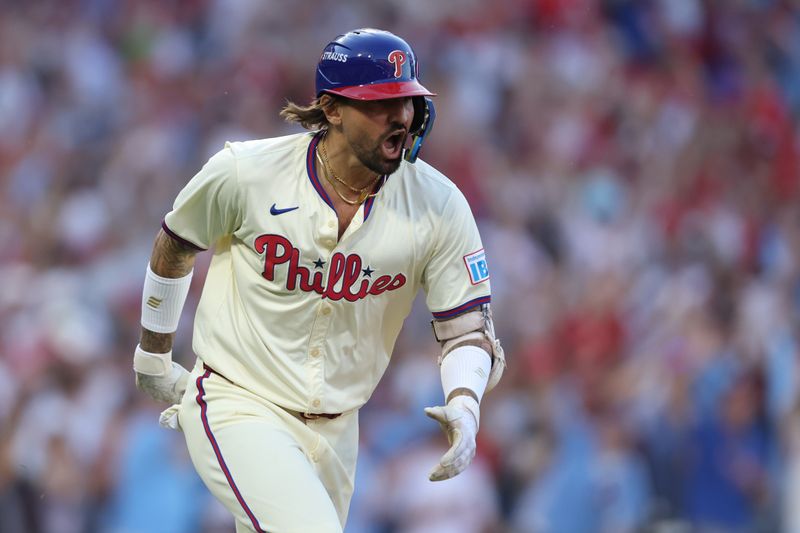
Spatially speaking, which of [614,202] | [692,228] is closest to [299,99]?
[614,202]

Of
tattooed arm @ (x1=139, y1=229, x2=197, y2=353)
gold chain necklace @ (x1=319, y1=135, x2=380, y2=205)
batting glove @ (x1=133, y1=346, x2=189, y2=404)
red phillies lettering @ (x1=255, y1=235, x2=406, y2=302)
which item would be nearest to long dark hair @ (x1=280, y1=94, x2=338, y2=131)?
gold chain necklace @ (x1=319, y1=135, x2=380, y2=205)

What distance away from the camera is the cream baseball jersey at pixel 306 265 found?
14.6 ft

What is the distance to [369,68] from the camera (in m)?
4.32

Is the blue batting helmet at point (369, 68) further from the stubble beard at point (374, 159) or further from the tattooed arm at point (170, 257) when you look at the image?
the tattooed arm at point (170, 257)

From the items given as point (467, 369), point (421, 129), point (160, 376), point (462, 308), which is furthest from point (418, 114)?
point (160, 376)

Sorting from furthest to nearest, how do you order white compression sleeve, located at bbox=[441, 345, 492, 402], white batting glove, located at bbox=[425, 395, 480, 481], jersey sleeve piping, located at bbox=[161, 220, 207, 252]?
jersey sleeve piping, located at bbox=[161, 220, 207, 252]
white compression sleeve, located at bbox=[441, 345, 492, 402]
white batting glove, located at bbox=[425, 395, 480, 481]

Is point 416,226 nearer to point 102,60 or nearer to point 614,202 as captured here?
point 614,202

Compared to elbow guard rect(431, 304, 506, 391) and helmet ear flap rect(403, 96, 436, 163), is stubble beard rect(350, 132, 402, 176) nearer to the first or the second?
helmet ear flap rect(403, 96, 436, 163)

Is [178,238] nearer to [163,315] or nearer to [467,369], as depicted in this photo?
[163,315]

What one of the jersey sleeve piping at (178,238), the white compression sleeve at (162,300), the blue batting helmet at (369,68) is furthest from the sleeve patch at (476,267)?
the white compression sleeve at (162,300)

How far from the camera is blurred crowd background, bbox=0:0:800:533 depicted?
319 inches

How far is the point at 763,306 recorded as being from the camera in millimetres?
8797

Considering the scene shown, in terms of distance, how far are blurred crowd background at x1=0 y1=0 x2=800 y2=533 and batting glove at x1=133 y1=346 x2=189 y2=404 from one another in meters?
3.17

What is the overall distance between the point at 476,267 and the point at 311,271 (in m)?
0.58
